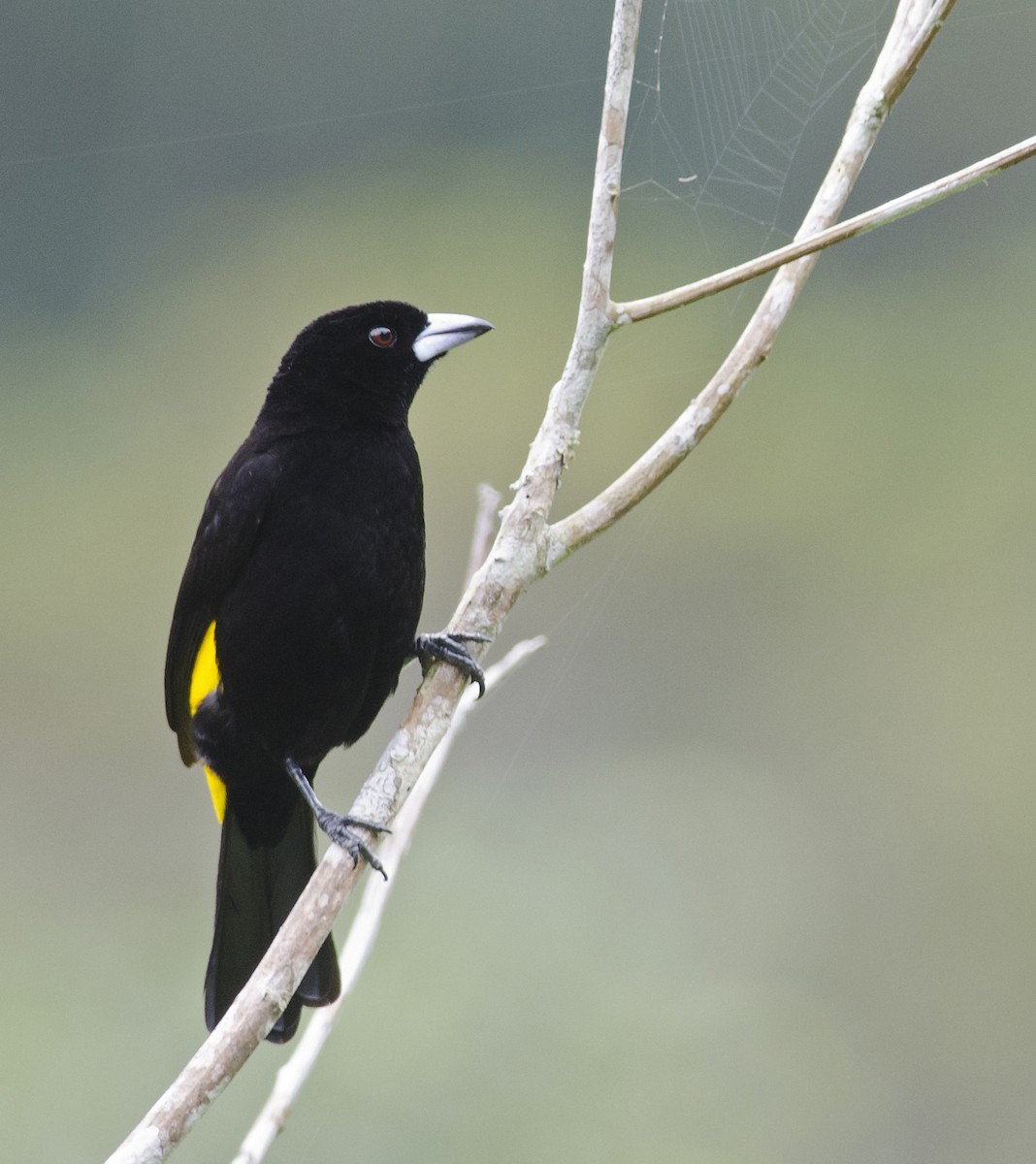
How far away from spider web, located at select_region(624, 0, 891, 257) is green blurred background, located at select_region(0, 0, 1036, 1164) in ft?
0.42

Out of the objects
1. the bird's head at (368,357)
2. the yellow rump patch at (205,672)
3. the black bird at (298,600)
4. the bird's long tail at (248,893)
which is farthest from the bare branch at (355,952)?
the bird's long tail at (248,893)

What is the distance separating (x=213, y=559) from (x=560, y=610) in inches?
327

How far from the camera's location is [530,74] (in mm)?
13211

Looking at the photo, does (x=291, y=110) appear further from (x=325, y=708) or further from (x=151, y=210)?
(x=325, y=708)

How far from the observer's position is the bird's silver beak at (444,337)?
114 inches

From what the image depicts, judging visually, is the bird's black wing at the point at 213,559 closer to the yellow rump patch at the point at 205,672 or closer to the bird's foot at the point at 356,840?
the yellow rump patch at the point at 205,672

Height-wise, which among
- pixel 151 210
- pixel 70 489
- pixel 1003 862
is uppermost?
pixel 151 210

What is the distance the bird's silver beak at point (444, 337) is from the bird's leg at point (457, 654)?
2.08 feet

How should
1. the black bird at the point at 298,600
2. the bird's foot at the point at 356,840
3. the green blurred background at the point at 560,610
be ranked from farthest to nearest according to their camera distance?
the green blurred background at the point at 560,610, the black bird at the point at 298,600, the bird's foot at the point at 356,840

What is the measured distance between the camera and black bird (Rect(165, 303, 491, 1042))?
274 centimetres

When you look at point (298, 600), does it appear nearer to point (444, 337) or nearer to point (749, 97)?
point (444, 337)

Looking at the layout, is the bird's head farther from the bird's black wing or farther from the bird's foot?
the bird's foot

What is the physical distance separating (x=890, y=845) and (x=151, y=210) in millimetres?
9637

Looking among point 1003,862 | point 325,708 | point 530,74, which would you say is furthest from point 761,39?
point 325,708
